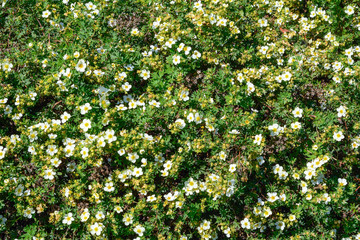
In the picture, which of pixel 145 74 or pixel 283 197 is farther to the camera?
pixel 145 74

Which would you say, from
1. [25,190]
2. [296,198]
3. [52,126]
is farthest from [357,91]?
[25,190]

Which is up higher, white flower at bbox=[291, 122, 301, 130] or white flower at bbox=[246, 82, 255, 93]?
white flower at bbox=[246, 82, 255, 93]

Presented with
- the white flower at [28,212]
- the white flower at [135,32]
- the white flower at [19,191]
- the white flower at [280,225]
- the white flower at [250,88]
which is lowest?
the white flower at [280,225]

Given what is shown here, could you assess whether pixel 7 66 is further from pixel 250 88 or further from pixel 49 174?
pixel 250 88

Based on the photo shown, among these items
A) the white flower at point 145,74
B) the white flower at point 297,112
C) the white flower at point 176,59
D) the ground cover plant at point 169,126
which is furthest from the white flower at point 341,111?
the white flower at point 145,74

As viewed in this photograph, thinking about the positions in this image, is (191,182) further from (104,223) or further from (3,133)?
(3,133)

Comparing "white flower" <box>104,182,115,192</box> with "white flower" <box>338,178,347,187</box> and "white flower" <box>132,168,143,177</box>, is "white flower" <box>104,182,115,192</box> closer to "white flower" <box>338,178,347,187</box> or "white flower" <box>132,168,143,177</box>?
"white flower" <box>132,168,143,177</box>

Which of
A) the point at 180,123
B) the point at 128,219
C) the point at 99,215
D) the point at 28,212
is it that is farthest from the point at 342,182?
the point at 28,212

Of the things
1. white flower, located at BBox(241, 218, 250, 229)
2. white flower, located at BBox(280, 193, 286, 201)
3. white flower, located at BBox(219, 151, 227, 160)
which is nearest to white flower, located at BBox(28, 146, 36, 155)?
white flower, located at BBox(219, 151, 227, 160)

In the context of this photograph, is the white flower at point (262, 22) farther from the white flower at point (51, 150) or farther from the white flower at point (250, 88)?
the white flower at point (51, 150)
